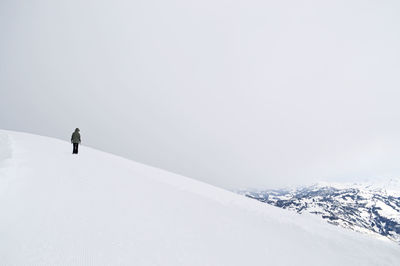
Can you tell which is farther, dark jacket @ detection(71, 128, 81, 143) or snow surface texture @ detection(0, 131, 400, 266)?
dark jacket @ detection(71, 128, 81, 143)

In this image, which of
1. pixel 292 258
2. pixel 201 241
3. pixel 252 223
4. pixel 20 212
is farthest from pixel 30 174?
pixel 292 258

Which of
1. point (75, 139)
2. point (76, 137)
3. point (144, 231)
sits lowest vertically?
point (144, 231)

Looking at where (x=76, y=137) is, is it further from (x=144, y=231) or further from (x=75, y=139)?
(x=144, y=231)

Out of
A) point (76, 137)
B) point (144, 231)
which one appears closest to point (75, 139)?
point (76, 137)

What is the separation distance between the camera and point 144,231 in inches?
250

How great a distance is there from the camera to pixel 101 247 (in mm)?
5215

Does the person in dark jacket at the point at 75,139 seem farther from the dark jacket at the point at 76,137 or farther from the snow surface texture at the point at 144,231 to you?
the snow surface texture at the point at 144,231

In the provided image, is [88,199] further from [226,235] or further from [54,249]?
[226,235]

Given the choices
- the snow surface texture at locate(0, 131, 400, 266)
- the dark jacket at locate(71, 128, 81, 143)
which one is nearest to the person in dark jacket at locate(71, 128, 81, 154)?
Answer: the dark jacket at locate(71, 128, 81, 143)

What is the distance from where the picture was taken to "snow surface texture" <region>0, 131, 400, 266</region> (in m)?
5.02

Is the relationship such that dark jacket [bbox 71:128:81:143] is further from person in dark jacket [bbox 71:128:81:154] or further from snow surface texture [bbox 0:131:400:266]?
snow surface texture [bbox 0:131:400:266]

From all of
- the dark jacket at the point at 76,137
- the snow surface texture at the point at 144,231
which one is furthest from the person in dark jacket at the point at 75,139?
the snow surface texture at the point at 144,231

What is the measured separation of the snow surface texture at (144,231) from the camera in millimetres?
5016

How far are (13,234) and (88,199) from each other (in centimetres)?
303
